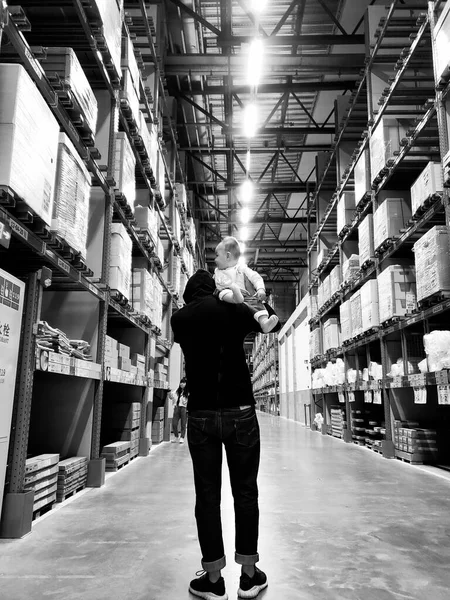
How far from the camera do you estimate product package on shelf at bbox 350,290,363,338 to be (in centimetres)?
871

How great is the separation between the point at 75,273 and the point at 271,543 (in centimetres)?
276

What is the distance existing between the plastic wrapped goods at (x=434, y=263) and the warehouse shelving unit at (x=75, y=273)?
3.75 m

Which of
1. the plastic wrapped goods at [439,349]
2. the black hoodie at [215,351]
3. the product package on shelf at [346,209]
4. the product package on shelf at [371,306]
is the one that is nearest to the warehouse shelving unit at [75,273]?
the black hoodie at [215,351]

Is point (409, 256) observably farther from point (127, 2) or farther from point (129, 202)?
point (127, 2)

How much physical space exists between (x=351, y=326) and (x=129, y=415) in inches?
191

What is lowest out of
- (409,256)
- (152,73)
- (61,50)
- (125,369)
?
(125,369)

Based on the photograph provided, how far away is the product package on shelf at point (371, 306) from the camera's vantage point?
778 centimetres

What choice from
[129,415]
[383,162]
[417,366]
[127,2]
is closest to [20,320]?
[129,415]

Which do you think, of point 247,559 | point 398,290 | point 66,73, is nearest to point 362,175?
point 398,290

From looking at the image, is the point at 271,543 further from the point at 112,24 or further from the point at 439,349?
the point at 112,24

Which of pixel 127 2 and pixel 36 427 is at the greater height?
pixel 127 2

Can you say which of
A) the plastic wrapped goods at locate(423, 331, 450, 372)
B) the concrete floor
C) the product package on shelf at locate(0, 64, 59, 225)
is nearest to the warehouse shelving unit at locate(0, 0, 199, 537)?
the product package on shelf at locate(0, 64, 59, 225)

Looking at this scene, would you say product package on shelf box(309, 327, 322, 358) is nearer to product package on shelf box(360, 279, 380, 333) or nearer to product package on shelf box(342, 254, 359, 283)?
product package on shelf box(342, 254, 359, 283)

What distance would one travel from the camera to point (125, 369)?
628cm
